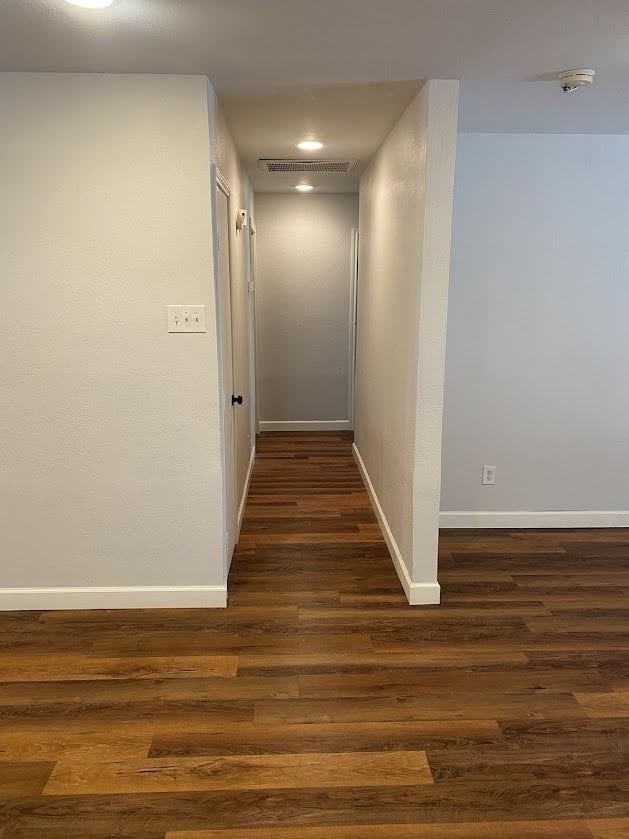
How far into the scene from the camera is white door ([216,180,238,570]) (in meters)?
2.97

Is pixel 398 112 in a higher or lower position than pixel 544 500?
higher

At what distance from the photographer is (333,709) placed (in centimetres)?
228

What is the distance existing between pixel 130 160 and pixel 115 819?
234cm

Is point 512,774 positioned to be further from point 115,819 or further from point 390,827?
point 115,819

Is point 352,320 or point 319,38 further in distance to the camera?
point 352,320

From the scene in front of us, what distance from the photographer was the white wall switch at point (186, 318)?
271cm

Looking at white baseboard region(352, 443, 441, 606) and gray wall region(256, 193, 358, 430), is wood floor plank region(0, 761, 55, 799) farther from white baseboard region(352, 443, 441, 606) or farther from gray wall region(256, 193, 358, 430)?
gray wall region(256, 193, 358, 430)

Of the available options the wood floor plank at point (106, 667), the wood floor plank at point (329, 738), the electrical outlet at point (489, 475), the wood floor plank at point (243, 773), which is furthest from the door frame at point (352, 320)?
the wood floor plank at point (243, 773)

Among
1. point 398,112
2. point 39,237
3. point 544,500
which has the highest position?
point 398,112

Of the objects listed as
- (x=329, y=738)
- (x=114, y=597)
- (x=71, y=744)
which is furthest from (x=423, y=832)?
(x=114, y=597)

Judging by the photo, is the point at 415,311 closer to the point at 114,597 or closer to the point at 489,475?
the point at 489,475

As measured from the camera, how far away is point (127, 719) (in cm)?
223

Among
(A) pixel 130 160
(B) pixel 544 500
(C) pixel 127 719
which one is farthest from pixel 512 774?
(A) pixel 130 160

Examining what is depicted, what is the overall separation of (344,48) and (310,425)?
452 cm
